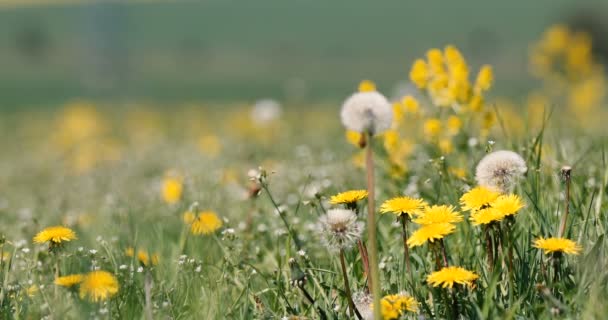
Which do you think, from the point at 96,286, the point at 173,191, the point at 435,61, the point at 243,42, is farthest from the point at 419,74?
the point at 243,42

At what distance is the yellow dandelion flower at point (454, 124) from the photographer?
354 cm

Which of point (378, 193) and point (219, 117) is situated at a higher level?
point (219, 117)

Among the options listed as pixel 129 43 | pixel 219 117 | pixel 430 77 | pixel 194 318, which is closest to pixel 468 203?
pixel 194 318

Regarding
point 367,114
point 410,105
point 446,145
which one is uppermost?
point 410,105

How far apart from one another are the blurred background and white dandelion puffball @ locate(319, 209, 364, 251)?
47259 millimetres

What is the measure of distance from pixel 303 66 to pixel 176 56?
11298mm

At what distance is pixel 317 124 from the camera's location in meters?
11.4

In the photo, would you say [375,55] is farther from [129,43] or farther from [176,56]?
[129,43]

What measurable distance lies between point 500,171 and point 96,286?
40.3 inches

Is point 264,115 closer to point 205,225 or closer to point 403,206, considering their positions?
point 205,225

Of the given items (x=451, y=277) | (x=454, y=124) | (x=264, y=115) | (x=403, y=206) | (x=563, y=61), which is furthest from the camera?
(x=264, y=115)

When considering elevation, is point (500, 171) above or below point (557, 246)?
above

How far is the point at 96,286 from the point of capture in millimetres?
1754

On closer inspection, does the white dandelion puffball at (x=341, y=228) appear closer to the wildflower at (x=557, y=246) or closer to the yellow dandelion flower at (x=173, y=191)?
the wildflower at (x=557, y=246)
